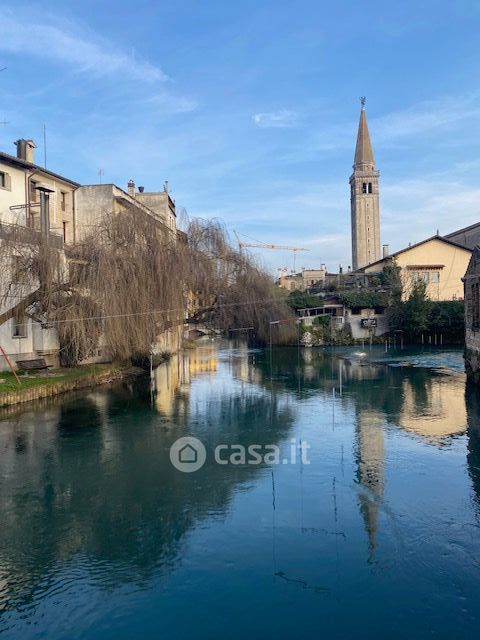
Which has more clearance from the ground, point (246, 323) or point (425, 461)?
point (246, 323)

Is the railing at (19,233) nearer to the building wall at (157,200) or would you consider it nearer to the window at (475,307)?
the window at (475,307)

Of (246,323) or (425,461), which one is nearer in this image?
(425,461)

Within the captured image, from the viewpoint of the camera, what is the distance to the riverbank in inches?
733

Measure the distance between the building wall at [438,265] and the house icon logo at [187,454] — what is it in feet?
134

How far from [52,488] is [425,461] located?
799 cm

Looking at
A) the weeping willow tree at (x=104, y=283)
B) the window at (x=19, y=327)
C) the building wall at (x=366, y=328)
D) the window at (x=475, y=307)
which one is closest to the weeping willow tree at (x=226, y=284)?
the weeping willow tree at (x=104, y=283)

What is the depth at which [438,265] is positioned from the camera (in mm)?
51000

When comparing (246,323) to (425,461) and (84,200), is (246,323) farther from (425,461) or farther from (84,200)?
(425,461)

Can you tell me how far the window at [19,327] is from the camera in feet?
73.1

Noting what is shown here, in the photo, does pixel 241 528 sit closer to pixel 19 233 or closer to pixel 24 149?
pixel 19 233

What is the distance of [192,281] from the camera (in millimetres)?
25984

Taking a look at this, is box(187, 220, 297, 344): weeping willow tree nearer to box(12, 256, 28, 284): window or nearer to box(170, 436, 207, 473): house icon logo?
box(12, 256, 28, 284): window

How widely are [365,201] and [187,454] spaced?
8543cm

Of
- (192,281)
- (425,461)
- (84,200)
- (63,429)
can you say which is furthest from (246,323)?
(425,461)
